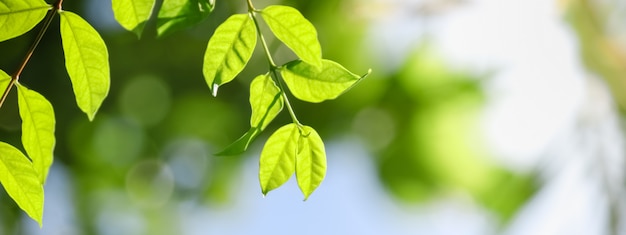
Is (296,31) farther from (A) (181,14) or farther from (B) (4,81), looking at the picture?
(B) (4,81)

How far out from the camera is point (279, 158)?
1.66 ft

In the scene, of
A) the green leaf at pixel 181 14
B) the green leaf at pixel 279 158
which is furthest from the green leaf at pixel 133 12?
the green leaf at pixel 279 158

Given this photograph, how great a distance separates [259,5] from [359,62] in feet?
1.32

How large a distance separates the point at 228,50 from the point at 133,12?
6cm

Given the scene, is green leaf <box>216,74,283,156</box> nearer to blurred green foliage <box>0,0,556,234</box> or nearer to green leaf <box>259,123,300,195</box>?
green leaf <box>259,123,300,195</box>

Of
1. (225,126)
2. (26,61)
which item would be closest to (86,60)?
(26,61)

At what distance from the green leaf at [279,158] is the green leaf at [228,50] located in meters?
0.06

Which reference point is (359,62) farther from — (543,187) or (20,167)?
(20,167)

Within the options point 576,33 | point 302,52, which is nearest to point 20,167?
point 302,52

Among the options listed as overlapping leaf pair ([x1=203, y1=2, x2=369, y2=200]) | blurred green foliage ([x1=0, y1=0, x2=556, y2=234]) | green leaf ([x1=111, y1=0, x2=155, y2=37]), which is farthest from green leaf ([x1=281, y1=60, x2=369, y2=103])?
blurred green foliage ([x1=0, y1=0, x2=556, y2=234])

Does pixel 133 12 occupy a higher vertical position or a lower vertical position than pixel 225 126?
higher

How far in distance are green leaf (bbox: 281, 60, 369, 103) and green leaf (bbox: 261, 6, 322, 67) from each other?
0.04ft

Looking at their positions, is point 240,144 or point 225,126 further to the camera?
point 225,126

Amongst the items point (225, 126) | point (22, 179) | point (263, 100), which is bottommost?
point (225, 126)
